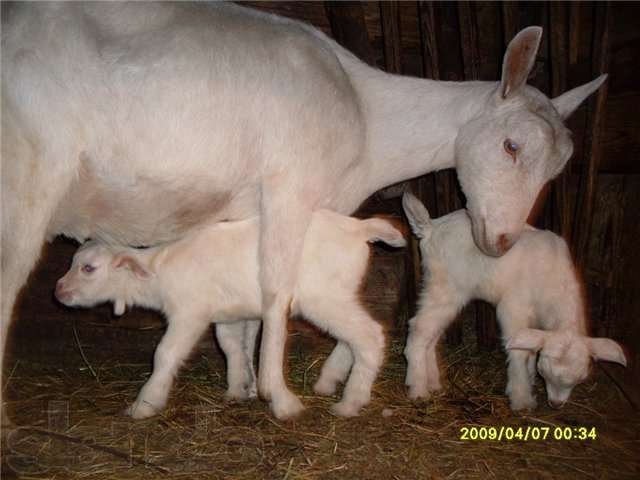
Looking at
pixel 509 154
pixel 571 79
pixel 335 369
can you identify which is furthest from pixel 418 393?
pixel 571 79

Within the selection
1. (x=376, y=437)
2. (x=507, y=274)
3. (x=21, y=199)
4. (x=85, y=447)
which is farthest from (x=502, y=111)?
(x=85, y=447)

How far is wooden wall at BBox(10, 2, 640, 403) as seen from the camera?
187 inches

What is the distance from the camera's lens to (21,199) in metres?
3.15

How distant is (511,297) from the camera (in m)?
4.60

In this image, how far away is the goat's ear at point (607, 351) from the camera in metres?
4.10

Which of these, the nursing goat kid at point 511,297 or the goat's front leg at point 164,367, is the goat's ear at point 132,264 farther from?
the nursing goat kid at point 511,297

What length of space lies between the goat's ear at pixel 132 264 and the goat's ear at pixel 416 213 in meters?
1.87

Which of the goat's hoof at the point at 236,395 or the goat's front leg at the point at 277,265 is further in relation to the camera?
the goat's hoof at the point at 236,395

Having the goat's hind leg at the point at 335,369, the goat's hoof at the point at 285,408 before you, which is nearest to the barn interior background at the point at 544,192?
the goat's hind leg at the point at 335,369

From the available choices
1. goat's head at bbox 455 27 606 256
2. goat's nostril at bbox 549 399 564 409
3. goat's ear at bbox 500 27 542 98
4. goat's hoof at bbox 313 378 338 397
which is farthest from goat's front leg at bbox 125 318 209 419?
goat's ear at bbox 500 27 542 98

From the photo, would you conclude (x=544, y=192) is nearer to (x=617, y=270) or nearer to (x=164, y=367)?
(x=617, y=270)

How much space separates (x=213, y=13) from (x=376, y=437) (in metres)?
2.48

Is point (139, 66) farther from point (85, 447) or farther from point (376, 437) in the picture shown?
point (376, 437)

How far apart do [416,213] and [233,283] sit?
1.53m
